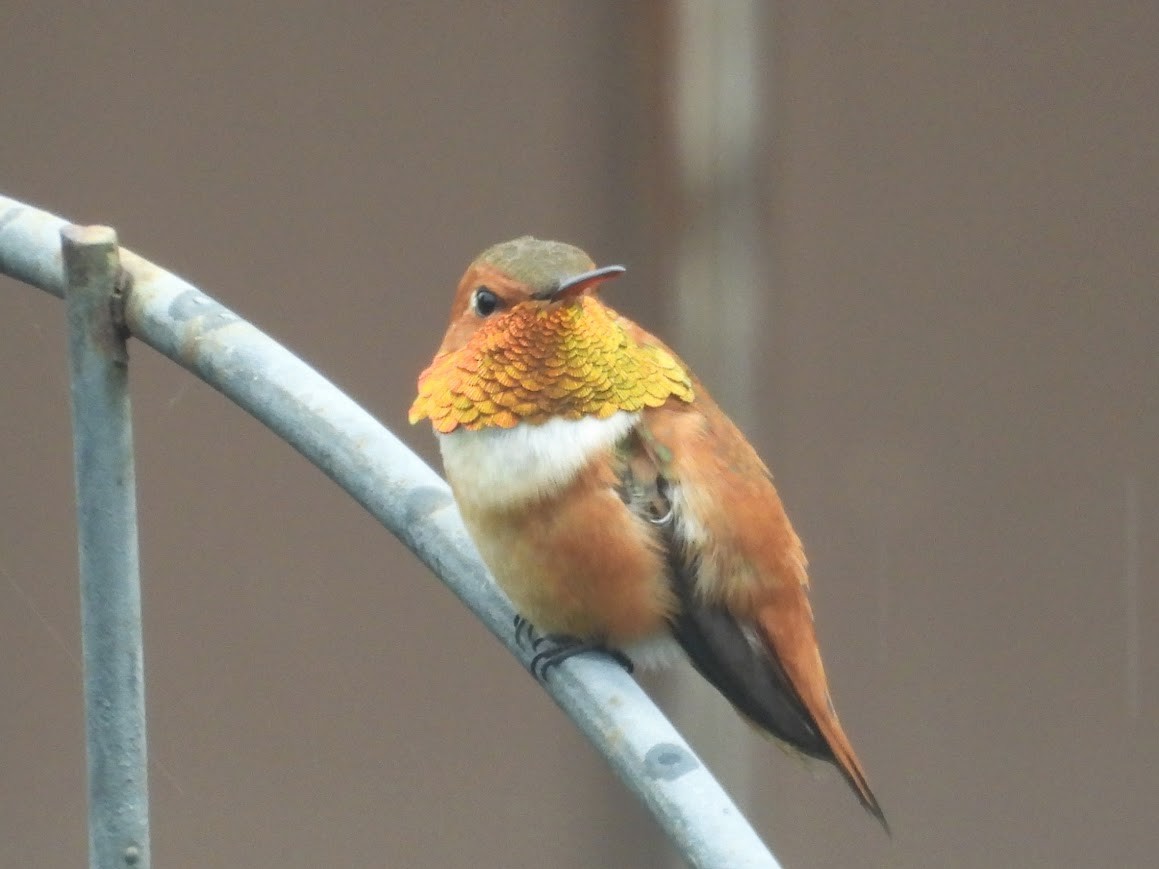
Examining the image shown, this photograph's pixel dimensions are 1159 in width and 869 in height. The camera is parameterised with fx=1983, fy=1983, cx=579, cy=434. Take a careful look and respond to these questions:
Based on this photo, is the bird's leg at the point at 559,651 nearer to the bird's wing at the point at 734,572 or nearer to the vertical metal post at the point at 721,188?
the bird's wing at the point at 734,572

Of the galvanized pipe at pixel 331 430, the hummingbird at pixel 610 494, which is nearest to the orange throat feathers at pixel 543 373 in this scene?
the hummingbird at pixel 610 494

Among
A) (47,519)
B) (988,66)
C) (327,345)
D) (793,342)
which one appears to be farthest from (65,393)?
(988,66)

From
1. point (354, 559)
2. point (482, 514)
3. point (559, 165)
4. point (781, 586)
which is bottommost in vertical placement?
point (354, 559)

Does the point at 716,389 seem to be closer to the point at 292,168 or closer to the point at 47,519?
the point at 292,168

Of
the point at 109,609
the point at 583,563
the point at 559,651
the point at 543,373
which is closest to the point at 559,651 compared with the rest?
the point at 559,651

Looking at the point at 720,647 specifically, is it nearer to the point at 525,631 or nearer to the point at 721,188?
the point at 525,631

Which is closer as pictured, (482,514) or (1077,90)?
(482,514)

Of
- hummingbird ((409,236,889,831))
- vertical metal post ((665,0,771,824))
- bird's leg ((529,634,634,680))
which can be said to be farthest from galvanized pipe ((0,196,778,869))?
vertical metal post ((665,0,771,824))
